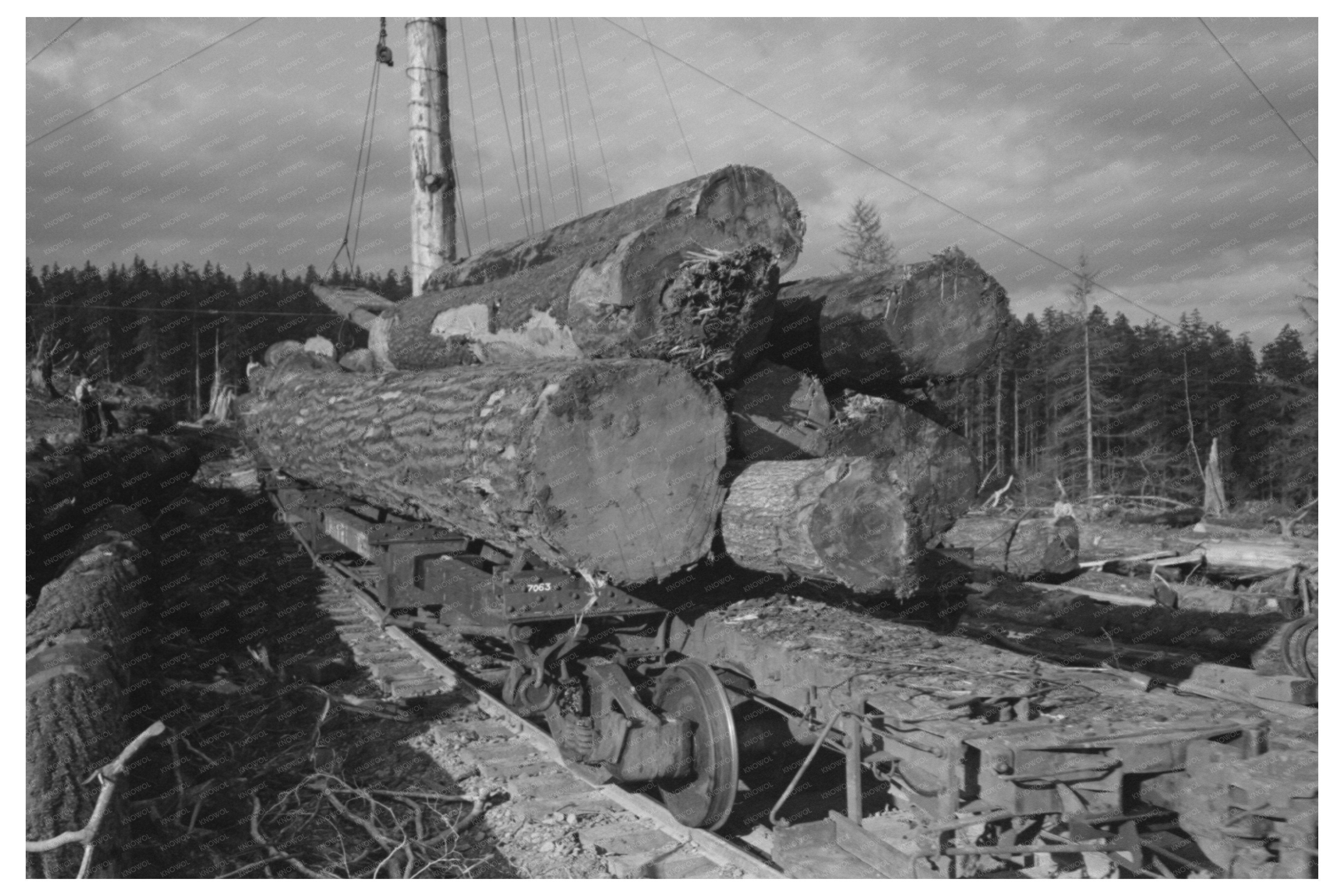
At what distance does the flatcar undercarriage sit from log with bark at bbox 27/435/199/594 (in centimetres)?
309

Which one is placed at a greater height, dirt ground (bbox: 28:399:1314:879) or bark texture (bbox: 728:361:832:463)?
bark texture (bbox: 728:361:832:463)

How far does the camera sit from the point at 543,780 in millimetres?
5266

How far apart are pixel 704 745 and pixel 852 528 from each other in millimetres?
1367

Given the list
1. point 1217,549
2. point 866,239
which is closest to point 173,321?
point 866,239

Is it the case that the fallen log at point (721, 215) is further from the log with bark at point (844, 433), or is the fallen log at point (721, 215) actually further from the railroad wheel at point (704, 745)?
the railroad wheel at point (704, 745)

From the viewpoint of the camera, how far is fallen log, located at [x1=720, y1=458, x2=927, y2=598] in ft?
11.8

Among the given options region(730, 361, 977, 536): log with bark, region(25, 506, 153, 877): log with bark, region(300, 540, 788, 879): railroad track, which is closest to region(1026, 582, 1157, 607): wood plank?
region(730, 361, 977, 536): log with bark

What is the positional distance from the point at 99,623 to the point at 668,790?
3806mm

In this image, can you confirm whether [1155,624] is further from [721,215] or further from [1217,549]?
[721,215]

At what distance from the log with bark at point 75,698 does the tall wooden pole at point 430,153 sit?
11.6 ft

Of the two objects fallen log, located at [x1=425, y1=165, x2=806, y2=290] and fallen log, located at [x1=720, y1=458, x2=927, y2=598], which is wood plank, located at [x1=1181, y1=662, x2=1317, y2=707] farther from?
fallen log, located at [x1=425, y1=165, x2=806, y2=290]

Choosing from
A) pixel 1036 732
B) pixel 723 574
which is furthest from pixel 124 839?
pixel 1036 732

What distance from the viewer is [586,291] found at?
4348 millimetres

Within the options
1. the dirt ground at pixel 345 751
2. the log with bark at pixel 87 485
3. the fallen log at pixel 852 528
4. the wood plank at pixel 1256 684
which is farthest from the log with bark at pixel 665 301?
the log with bark at pixel 87 485
